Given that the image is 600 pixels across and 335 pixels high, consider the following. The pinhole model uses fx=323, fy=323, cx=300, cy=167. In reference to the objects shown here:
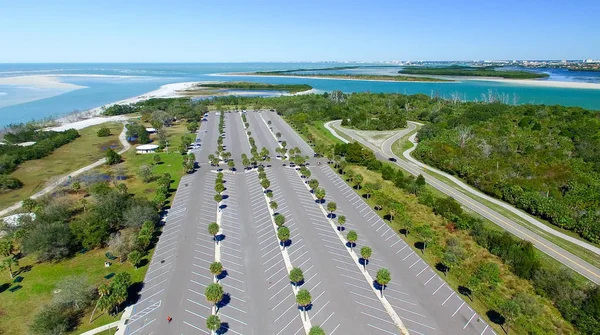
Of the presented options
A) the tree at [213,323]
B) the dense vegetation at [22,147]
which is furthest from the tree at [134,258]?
the dense vegetation at [22,147]

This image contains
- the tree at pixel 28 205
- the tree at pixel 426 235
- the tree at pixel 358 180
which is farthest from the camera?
the tree at pixel 358 180

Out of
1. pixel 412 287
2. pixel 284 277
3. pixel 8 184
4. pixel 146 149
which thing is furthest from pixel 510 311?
pixel 146 149

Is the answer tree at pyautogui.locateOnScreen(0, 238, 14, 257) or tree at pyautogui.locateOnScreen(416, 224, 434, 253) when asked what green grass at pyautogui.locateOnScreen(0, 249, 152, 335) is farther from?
tree at pyautogui.locateOnScreen(416, 224, 434, 253)

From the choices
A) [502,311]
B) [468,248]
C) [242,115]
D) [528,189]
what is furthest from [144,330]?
[242,115]

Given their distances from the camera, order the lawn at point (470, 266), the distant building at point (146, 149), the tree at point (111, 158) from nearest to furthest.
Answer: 1. the lawn at point (470, 266)
2. the tree at point (111, 158)
3. the distant building at point (146, 149)

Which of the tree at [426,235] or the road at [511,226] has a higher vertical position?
the tree at [426,235]

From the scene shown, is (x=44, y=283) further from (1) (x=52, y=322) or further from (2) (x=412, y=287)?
(2) (x=412, y=287)

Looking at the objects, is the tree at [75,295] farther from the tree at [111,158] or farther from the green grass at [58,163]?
the tree at [111,158]
